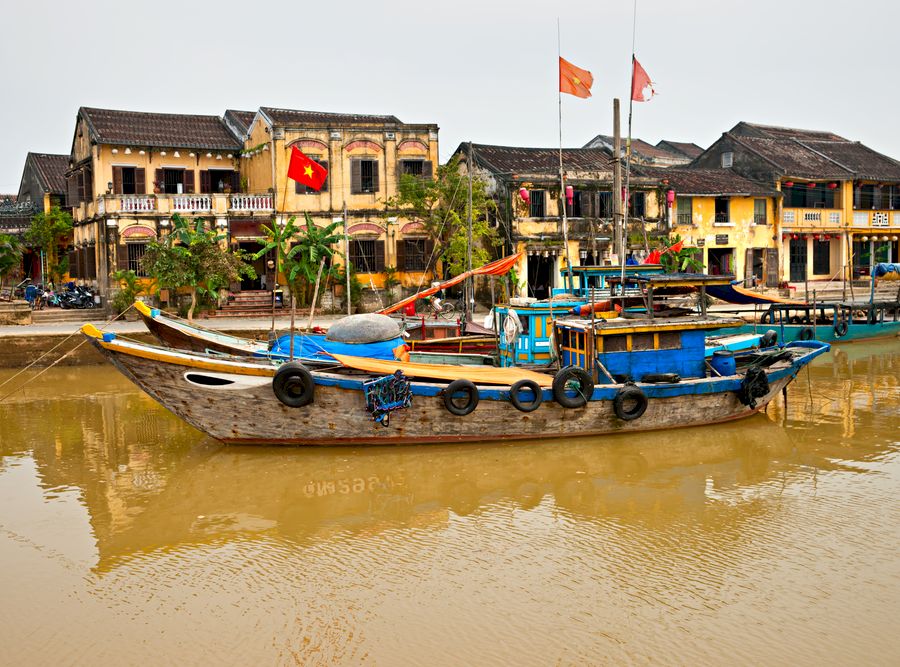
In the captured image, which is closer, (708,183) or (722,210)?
(722,210)

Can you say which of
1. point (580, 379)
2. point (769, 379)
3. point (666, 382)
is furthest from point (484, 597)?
point (769, 379)

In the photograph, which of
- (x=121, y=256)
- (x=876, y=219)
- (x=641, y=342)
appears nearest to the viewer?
(x=641, y=342)

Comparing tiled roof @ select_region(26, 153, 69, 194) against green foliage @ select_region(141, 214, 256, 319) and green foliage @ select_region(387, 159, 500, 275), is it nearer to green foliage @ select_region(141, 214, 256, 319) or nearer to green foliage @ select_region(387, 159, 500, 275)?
green foliage @ select_region(141, 214, 256, 319)

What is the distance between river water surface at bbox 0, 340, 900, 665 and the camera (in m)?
6.73

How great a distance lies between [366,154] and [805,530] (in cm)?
2172

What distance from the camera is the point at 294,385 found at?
11.4 m

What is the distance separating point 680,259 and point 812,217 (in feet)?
27.7

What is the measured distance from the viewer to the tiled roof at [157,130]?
2819 centimetres

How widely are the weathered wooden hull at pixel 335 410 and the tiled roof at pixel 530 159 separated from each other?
741 inches

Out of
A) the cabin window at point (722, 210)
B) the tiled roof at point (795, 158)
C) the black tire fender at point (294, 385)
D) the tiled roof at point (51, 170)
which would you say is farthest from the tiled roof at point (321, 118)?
the black tire fender at point (294, 385)

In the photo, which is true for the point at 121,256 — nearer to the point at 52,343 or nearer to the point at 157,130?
the point at 157,130

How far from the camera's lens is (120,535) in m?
9.28

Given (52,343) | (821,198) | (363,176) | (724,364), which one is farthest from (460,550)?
(821,198)

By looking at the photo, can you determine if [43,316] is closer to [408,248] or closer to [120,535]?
[408,248]
